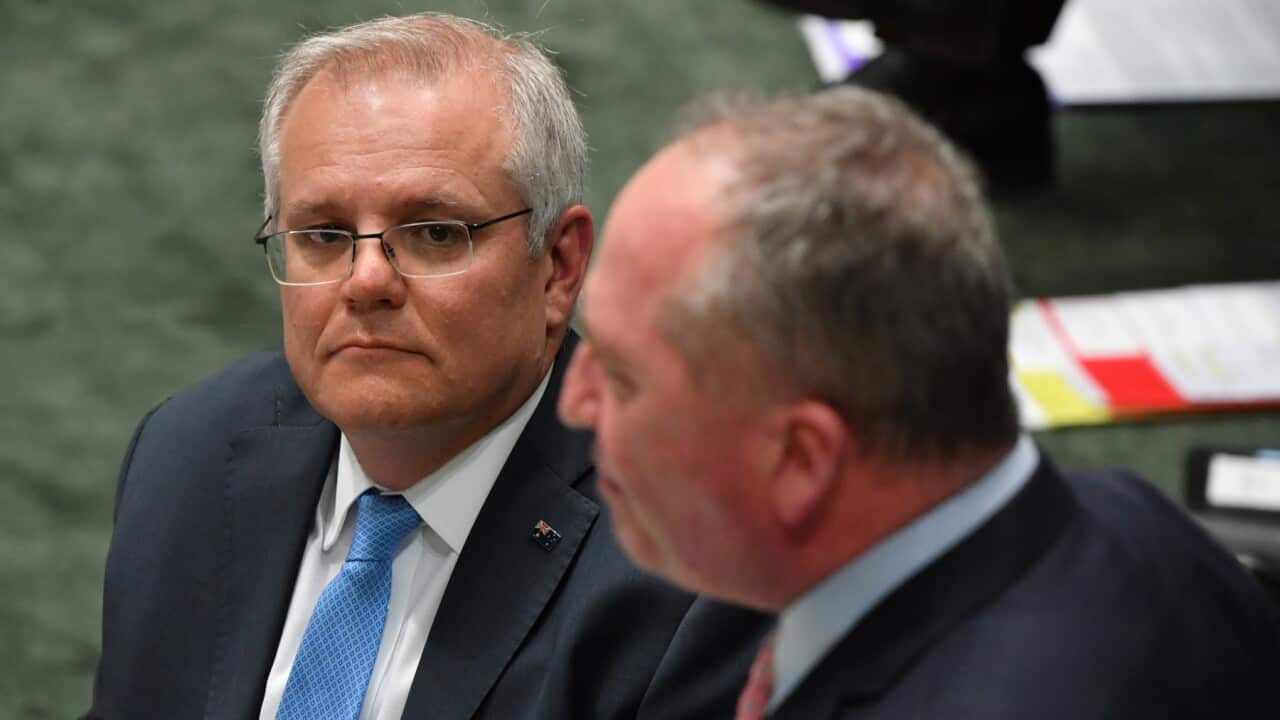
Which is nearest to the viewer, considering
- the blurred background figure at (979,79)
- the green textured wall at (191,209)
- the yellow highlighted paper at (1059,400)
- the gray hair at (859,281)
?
the gray hair at (859,281)

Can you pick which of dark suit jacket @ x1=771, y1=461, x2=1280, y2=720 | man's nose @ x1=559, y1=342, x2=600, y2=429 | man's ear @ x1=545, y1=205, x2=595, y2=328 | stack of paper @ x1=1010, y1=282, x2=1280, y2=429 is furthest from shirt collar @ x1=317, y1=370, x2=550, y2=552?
stack of paper @ x1=1010, y1=282, x2=1280, y2=429

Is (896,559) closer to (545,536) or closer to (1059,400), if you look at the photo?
(545,536)

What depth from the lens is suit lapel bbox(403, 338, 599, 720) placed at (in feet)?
5.93

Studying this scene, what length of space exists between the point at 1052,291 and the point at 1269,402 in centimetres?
55

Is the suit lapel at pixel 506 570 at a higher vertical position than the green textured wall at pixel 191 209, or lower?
higher

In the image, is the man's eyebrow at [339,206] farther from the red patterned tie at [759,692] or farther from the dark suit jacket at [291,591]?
the red patterned tie at [759,692]

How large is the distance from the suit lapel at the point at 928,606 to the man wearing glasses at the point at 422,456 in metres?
0.41

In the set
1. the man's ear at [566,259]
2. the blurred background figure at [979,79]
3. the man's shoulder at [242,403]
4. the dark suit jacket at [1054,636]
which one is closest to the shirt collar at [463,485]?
the man's ear at [566,259]

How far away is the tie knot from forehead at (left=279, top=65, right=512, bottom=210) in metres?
0.35

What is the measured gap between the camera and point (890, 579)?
1285 mm

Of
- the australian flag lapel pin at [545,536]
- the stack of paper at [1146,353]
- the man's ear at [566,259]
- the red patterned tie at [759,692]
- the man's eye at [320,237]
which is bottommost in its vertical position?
the stack of paper at [1146,353]

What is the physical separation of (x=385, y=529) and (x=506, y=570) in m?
0.15

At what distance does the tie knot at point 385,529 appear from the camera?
6.19 feet

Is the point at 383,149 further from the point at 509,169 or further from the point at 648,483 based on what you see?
the point at 648,483
